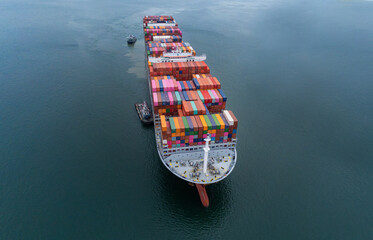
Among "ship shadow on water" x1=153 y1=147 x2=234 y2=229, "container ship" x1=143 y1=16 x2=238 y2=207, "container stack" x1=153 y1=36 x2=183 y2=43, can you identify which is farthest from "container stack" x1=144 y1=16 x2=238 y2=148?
"ship shadow on water" x1=153 y1=147 x2=234 y2=229

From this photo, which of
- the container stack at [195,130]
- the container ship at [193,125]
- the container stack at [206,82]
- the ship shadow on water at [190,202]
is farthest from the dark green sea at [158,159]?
the container stack at [206,82]

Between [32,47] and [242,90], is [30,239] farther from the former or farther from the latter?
[32,47]

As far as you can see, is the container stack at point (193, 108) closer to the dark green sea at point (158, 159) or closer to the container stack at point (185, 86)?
the container stack at point (185, 86)

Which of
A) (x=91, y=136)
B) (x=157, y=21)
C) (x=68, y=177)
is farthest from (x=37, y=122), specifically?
(x=157, y=21)

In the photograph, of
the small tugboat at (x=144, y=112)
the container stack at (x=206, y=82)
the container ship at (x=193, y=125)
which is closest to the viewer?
the container ship at (x=193, y=125)

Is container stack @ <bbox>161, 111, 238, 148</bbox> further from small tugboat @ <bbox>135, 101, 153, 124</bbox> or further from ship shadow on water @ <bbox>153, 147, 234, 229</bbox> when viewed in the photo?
small tugboat @ <bbox>135, 101, 153, 124</bbox>

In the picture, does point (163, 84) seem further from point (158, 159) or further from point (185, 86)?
point (158, 159)

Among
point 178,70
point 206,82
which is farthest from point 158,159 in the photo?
point 178,70
